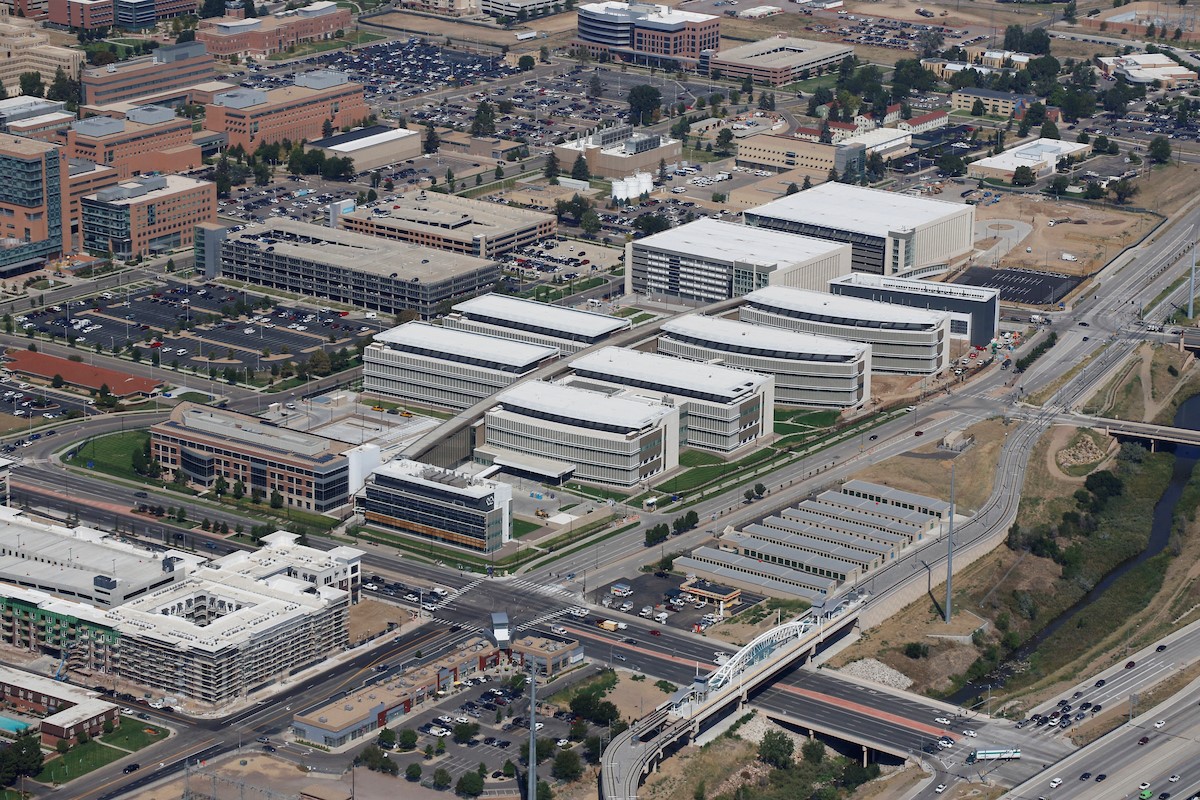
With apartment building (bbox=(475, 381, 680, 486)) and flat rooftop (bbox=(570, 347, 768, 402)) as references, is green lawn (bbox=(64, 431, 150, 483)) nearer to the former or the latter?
apartment building (bbox=(475, 381, 680, 486))

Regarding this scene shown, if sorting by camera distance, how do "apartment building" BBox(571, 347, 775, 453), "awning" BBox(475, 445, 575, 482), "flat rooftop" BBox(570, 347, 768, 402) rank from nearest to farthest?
"awning" BBox(475, 445, 575, 482) → "apartment building" BBox(571, 347, 775, 453) → "flat rooftop" BBox(570, 347, 768, 402)

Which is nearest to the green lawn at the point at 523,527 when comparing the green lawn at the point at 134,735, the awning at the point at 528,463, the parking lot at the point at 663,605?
the awning at the point at 528,463

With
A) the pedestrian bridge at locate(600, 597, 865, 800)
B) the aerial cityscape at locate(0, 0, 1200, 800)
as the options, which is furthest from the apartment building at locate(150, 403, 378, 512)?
the pedestrian bridge at locate(600, 597, 865, 800)

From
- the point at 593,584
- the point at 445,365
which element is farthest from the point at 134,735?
the point at 445,365

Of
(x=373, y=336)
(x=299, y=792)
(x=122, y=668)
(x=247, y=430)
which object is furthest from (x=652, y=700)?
(x=373, y=336)

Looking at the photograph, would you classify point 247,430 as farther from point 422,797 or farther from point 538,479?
point 422,797

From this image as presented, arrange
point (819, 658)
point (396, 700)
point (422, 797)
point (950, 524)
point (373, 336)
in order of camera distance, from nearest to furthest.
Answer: point (422, 797) < point (396, 700) < point (819, 658) < point (950, 524) < point (373, 336)

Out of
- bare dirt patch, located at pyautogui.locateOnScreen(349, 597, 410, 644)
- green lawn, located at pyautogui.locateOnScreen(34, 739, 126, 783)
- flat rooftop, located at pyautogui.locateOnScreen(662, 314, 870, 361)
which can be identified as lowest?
green lawn, located at pyautogui.locateOnScreen(34, 739, 126, 783)
